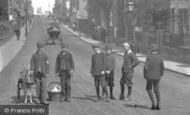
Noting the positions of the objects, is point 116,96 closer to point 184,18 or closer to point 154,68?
point 154,68

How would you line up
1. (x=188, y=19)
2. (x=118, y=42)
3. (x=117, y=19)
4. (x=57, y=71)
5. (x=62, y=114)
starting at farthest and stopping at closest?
(x=117, y=19), (x=118, y=42), (x=188, y=19), (x=57, y=71), (x=62, y=114)

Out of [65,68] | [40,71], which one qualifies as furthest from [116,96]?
[40,71]

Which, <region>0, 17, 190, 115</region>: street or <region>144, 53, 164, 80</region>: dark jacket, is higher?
<region>144, 53, 164, 80</region>: dark jacket

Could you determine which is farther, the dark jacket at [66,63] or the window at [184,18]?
the window at [184,18]

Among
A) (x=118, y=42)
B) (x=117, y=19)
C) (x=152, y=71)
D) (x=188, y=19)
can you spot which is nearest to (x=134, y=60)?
(x=152, y=71)

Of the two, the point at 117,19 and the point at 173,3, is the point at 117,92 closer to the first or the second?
the point at 173,3

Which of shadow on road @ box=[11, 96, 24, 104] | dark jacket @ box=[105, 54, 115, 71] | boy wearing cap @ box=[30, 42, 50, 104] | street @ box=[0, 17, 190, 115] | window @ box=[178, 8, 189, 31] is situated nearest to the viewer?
street @ box=[0, 17, 190, 115]

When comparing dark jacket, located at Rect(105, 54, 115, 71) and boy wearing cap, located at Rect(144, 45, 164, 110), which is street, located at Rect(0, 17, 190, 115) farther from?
dark jacket, located at Rect(105, 54, 115, 71)

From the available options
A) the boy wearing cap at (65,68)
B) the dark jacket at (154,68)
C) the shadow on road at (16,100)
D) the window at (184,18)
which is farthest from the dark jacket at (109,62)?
the window at (184,18)

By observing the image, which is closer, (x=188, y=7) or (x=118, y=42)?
(x=188, y=7)

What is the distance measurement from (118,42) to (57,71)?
123 ft

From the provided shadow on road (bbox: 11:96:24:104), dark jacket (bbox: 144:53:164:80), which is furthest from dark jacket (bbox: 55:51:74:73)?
dark jacket (bbox: 144:53:164:80)

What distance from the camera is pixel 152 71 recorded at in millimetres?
15102

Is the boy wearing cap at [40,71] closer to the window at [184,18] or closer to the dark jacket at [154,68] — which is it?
the dark jacket at [154,68]
